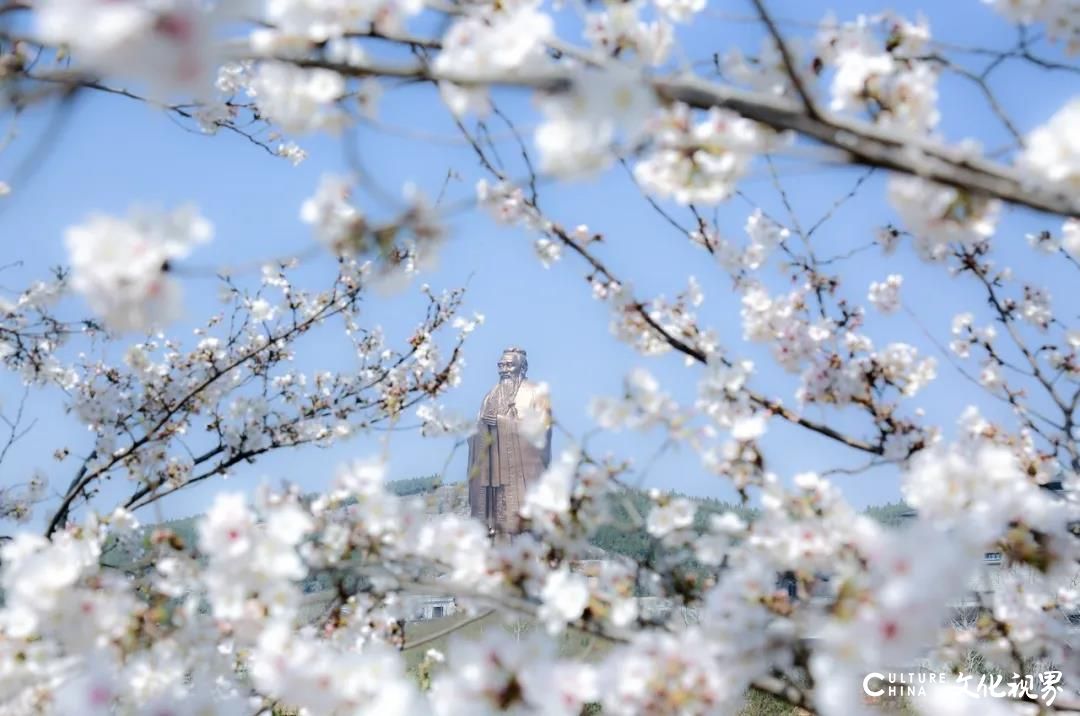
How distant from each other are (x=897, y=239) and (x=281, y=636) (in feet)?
7.05

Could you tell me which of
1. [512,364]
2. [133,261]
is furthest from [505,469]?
[133,261]

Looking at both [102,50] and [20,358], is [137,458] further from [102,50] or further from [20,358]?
[102,50]

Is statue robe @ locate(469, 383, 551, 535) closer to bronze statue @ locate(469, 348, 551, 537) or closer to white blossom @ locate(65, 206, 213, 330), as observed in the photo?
bronze statue @ locate(469, 348, 551, 537)

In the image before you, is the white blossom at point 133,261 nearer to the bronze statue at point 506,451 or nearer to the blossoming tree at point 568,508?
the blossoming tree at point 568,508

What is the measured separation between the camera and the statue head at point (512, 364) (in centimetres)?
1155

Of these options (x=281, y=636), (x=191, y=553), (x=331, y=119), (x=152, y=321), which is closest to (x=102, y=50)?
(x=152, y=321)

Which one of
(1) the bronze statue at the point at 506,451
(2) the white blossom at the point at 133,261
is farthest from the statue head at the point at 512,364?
(2) the white blossom at the point at 133,261

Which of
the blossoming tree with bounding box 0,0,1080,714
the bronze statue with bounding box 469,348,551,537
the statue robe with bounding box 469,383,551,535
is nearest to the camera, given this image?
the blossoming tree with bounding box 0,0,1080,714

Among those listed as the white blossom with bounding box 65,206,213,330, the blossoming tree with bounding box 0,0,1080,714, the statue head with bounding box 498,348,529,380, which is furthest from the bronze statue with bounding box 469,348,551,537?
the white blossom with bounding box 65,206,213,330

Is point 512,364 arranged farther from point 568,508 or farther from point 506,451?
point 568,508

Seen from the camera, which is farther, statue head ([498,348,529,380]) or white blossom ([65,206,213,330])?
statue head ([498,348,529,380])

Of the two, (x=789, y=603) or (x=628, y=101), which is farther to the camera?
(x=789, y=603)

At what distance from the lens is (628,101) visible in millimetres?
885

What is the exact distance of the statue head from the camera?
11.6m
